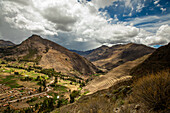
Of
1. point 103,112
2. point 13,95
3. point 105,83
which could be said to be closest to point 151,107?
point 103,112

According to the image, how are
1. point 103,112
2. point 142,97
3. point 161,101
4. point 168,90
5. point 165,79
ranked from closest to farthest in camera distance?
1. point 161,101
2. point 168,90
3. point 165,79
4. point 142,97
5. point 103,112

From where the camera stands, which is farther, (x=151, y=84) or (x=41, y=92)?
(x=41, y=92)

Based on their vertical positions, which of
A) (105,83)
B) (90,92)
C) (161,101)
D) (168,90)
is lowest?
(90,92)

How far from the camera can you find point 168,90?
434 centimetres

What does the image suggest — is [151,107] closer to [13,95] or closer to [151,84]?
[151,84]

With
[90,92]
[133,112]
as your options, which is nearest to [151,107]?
[133,112]

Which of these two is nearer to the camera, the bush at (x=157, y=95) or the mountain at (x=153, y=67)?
the bush at (x=157, y=95)

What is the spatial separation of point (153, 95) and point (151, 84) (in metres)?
0.68

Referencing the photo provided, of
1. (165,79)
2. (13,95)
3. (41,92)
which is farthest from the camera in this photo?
(41,92)

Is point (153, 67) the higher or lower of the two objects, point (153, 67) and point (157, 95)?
the higher

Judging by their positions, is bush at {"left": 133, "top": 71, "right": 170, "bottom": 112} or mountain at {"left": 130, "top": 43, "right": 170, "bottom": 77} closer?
bush at {"left": 133, "top": 71, "right": 170, "bottom": 112}

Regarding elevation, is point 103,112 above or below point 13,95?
above

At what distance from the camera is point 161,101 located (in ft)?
13.3

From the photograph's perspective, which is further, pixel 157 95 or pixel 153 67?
pixel 153 67
